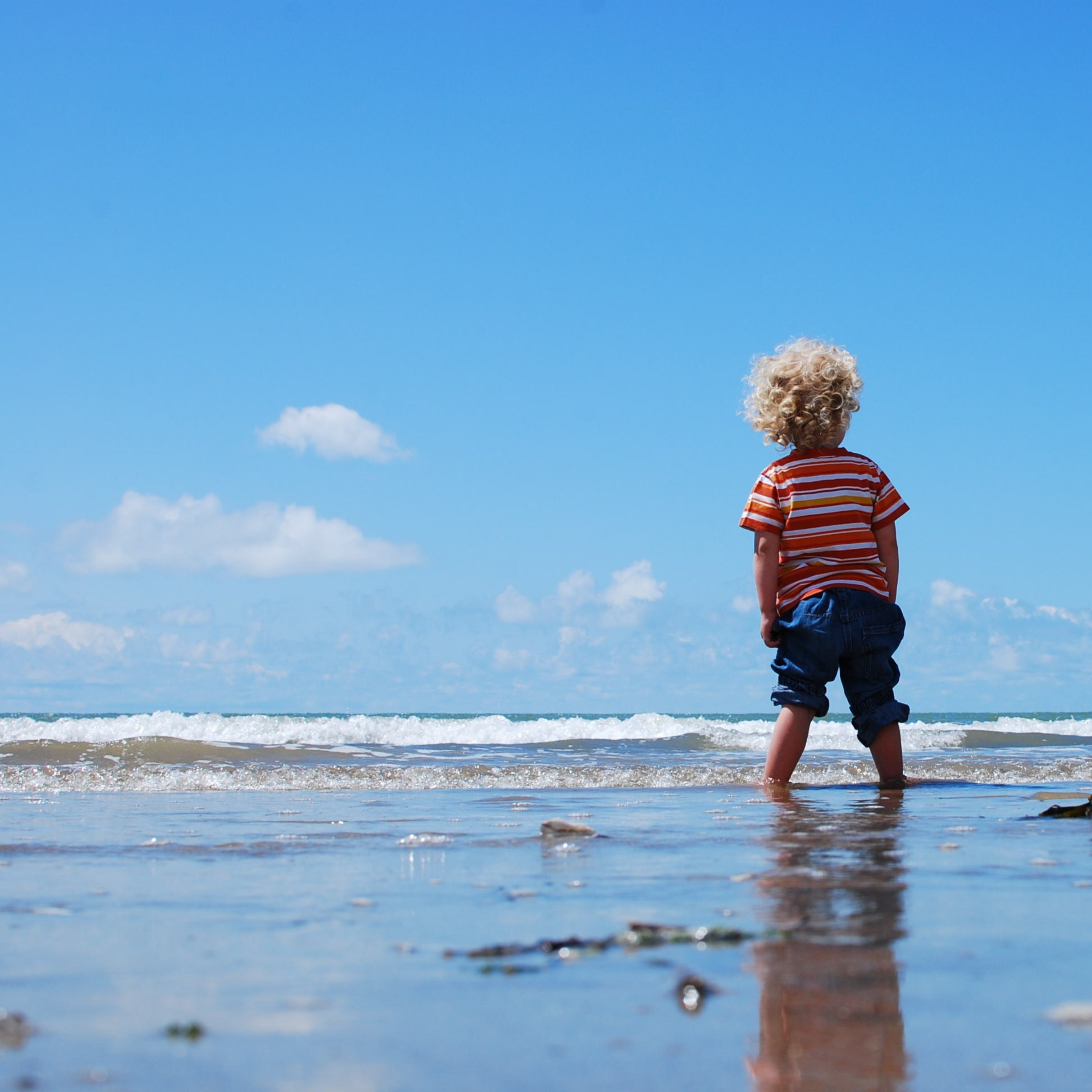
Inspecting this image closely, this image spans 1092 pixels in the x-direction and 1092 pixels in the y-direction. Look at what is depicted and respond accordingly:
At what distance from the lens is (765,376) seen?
192 inches

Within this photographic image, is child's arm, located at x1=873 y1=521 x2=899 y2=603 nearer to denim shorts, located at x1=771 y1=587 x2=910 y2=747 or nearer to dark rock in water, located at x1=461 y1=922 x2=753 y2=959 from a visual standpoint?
denim shorts, located at x1=771 y1=587 x2=910 y2=747

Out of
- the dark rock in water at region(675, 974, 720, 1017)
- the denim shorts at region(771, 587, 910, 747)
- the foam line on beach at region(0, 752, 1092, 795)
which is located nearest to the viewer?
the dark rock in water at region(675, 974, 720, 1017)

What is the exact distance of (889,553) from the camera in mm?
4762

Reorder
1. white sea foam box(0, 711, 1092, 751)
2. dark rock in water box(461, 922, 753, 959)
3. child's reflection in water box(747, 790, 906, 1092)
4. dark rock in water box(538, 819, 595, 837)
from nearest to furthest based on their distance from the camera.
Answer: child's reflection in water box(747, 790, 906, 1092), dark rock in water box(461, 922, 753, 959), dark rock in water box(538, 819, 595, 837), white sea foam box(0, 711, 1092, 751)

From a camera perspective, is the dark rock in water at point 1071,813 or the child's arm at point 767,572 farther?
the child's arm at point 767,572

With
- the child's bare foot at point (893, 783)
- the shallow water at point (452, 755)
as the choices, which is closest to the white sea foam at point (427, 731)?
the shallow water at point (452, 755)

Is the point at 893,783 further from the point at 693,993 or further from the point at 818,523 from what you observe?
the point at 693,993

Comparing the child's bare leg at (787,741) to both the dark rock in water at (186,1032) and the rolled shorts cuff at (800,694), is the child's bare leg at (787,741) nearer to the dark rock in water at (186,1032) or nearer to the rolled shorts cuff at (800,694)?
the rolled shorts cuff at (800,694)

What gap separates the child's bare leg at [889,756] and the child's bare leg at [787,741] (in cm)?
33

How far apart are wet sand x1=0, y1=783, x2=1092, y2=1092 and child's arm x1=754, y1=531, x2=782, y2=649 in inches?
59.1

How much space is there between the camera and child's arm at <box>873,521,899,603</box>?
474 cm

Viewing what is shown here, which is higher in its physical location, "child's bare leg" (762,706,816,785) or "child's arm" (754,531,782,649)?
"child's arm" (754,531,782,649)

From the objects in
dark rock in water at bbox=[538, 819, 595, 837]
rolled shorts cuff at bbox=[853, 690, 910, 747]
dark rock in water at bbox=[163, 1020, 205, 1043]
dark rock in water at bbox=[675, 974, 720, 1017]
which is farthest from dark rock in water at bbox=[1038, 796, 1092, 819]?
Answer: dark rock in water at bbox=[163, 1020, 205, 1043]

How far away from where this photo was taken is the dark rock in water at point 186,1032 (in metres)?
1.24
